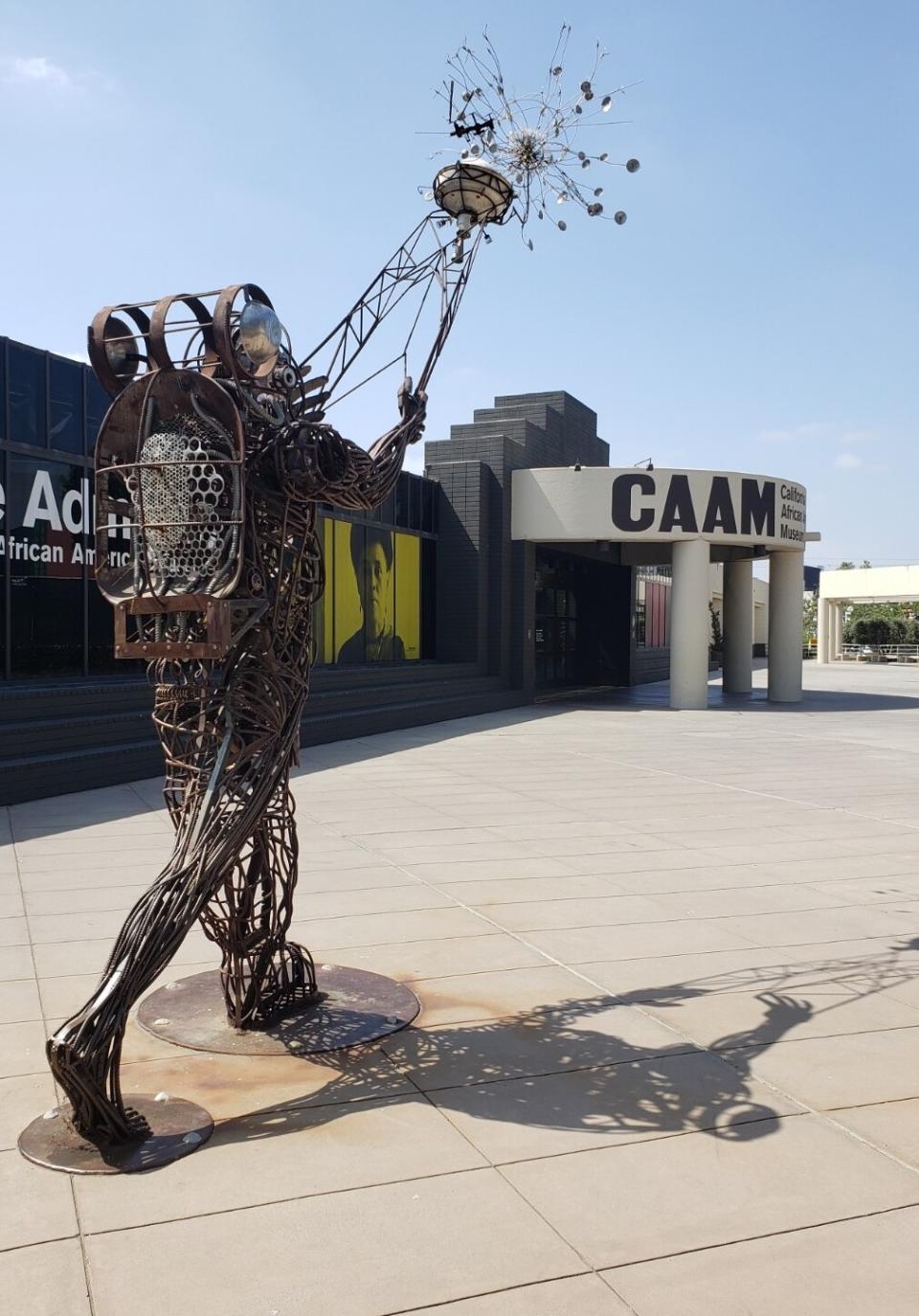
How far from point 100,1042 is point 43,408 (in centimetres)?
1205

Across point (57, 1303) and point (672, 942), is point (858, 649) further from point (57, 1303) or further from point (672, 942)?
point (57, 1303)

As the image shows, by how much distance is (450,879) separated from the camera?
7887mm

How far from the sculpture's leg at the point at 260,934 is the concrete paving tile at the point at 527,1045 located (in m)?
0.58

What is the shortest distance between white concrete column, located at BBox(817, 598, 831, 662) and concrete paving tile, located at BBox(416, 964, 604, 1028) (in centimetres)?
5289

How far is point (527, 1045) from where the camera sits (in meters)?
4.73

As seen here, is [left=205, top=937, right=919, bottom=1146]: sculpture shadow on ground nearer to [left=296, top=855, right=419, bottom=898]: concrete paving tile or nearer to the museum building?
Answer: [left=296, top=855, right=419, bottom=898]: concrete paving tile

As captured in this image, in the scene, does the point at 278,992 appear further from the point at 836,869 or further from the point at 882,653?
the point at 882,653

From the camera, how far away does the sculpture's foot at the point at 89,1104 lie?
3625 millimetres

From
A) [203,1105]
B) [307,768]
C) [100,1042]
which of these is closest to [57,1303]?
[100,1042]

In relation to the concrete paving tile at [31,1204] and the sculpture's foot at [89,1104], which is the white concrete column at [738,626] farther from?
the concrete paving tile at [31,1204]

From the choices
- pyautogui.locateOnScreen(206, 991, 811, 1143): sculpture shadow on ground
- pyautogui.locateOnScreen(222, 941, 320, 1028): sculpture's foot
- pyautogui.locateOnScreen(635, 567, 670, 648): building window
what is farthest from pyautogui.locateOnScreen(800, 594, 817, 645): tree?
pyautogui.locateOnScreen(222, 941, 320, 1028): sculpture's foot

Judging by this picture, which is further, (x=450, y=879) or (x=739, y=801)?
(x=739, y=801)

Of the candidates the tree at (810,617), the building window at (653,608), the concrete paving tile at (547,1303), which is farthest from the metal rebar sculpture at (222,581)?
the tree at (810,617)

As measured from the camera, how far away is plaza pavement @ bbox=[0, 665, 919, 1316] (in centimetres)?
Result: 306
